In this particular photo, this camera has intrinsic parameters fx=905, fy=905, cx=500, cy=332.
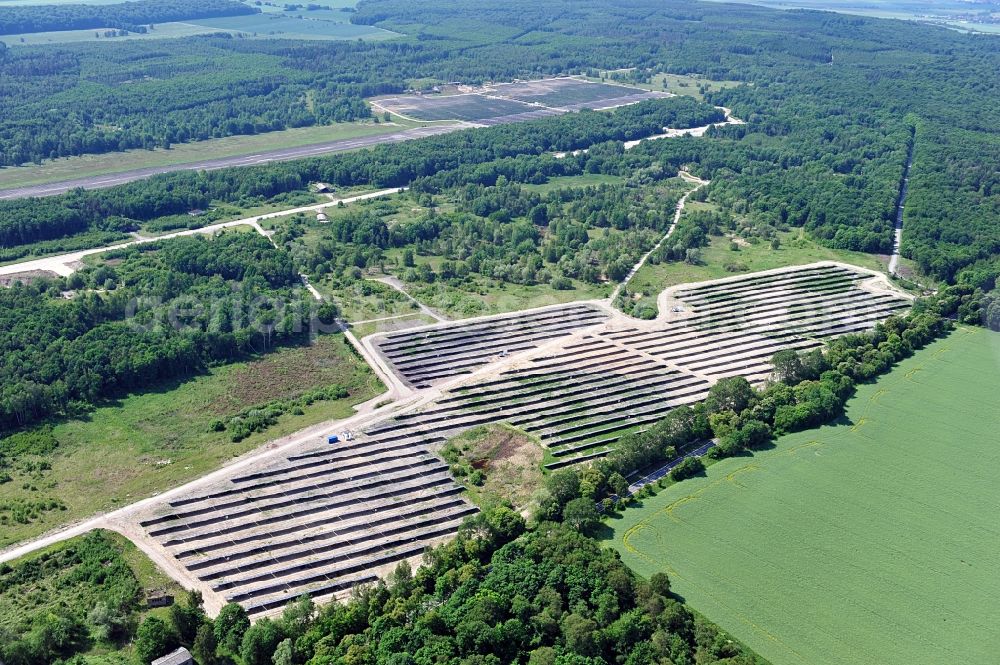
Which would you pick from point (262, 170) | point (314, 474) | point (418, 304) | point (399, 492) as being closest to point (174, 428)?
point (314, 474)

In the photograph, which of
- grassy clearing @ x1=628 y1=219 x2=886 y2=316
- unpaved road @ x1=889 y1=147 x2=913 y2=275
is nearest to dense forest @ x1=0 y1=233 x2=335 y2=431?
grassy clearing @ x1=628 y1=219 x2=886 y2=316

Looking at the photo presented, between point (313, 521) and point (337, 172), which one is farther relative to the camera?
point (337, 172)

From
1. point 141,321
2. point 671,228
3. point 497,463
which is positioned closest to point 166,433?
point 141,321

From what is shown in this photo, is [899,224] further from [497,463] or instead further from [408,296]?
[497,463]

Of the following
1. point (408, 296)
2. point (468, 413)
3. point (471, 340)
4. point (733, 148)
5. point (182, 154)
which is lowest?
point (468, 413)

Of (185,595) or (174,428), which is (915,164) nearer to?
(174,428)
